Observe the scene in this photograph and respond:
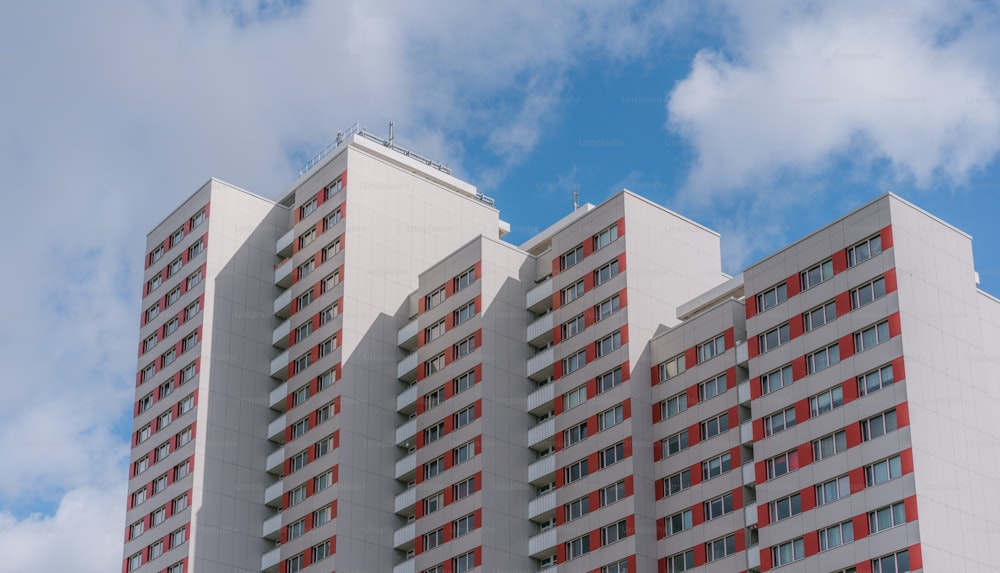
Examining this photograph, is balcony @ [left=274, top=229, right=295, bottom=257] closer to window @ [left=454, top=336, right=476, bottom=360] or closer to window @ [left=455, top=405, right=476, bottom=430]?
window @ [left=454, top=336, right=476, bottom=360]

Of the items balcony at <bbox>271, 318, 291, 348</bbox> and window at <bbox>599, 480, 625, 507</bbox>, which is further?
balcony at <bbox>271, 318, 291, 348</bbox>

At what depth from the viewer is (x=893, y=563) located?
340 feet

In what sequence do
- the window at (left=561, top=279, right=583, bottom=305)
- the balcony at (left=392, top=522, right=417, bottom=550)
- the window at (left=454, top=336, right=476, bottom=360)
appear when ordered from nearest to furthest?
the window at (left=561, top=279, right=583, bottom=305) → the balcony at (left=392, top=522, right=417, bottom=550) → the window at (left=454, top=336, right=476, bottom=360)

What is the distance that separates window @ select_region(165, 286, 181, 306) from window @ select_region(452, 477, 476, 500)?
39599mm

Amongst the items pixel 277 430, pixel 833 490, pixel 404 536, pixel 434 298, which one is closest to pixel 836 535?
pixel 833 490

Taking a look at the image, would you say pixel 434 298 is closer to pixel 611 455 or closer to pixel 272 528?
pixel 272 528

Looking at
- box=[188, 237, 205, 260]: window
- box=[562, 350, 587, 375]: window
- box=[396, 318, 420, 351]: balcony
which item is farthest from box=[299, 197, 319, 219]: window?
box=[562, 350, 587, 375]: window

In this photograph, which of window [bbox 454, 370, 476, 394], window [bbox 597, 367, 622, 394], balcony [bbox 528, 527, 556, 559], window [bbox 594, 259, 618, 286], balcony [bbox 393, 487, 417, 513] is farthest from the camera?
balcony [bbox 393, 487, 417, 513]

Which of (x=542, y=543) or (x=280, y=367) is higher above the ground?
(x=280, y=367)

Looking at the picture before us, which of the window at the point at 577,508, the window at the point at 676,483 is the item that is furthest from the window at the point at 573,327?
the window at the point at 676,483

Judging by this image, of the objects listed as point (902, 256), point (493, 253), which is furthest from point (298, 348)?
point (902, 256)

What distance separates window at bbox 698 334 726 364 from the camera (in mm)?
124500

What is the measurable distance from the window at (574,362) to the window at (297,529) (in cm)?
2799

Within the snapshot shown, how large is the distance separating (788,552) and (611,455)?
19974 mm
